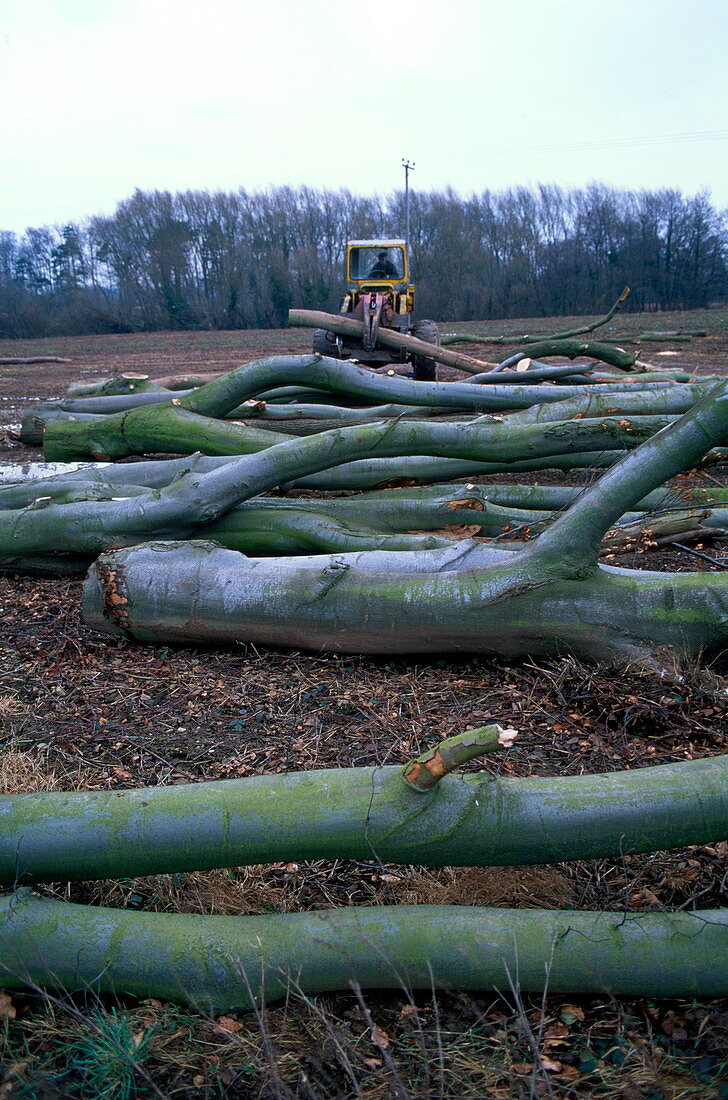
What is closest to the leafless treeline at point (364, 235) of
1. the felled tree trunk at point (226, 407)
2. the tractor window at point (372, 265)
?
the tractor window at point (372, 265)

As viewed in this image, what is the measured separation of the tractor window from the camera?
55.3 ft

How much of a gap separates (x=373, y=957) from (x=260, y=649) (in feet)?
7.23

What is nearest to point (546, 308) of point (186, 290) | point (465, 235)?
point (465, 235)

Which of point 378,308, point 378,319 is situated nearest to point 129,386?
point 378,319

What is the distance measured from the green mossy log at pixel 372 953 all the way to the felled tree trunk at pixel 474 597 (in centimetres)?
165

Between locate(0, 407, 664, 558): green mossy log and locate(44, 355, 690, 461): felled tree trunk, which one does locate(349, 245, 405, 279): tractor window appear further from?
locate(0, 407, 664, 558): green mossy log

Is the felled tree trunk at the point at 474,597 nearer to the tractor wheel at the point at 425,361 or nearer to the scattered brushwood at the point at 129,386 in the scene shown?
the scattered brushwood at the point at 129,386

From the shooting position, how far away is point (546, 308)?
48062mm

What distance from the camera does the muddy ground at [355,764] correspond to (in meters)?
1.72

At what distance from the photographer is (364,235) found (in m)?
54.3

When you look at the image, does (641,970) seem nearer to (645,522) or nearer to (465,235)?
(645,522)

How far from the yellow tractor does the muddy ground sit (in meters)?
9.02

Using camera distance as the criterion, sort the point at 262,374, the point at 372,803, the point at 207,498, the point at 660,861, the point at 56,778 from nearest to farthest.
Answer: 1. the point at 372,803
2. the point at 660,861
3. the point at 56,778
4. the point at 207,498
5. the point at 262,374

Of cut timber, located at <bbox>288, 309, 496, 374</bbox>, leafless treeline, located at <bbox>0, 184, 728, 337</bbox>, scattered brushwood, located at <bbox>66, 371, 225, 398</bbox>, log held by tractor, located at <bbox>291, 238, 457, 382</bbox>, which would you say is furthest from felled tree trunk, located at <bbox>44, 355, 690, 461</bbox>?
leafless treeline, located at <bbox>0, 184, 728, 337</bbox>
